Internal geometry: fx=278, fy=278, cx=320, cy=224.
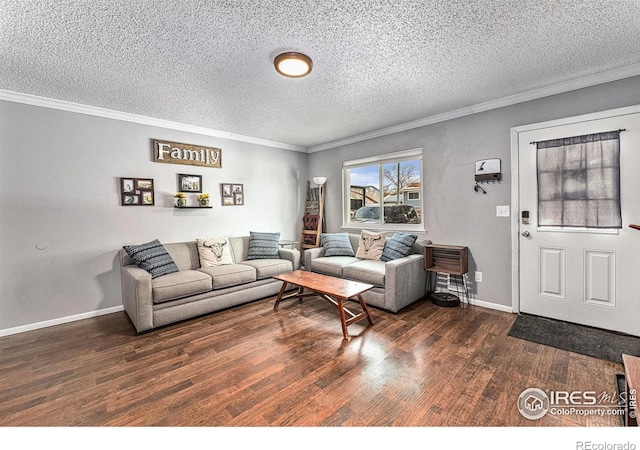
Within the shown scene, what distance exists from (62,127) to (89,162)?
16.7 inches

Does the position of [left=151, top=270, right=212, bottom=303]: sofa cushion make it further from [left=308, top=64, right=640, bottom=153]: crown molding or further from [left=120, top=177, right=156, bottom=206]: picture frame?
[left=308, top=64, right=640, bottom=153]: crown molding

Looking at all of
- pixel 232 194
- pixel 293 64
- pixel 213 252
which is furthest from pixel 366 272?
pixel 232 194

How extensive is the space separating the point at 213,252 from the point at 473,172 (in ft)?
11.7

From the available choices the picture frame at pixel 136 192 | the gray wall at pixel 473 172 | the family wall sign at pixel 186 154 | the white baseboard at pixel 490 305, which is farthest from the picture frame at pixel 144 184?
the white baseboard at pixel 490 305

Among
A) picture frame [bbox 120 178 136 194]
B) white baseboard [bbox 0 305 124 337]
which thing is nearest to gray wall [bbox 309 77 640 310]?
picture frame [bbox 120 178 136 194]

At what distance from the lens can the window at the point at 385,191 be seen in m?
4.18

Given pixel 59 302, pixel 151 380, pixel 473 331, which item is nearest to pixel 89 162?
pixel 59 302

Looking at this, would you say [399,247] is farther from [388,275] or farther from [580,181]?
[580,181]

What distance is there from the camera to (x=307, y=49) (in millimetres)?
2168

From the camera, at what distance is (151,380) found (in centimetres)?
202

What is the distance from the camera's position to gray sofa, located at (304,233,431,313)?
126 inches

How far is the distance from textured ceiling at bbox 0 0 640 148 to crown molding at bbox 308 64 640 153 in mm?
55

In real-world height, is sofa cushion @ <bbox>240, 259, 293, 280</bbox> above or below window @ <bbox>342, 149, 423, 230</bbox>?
below

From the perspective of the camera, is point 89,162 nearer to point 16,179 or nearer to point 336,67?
point 16,179
